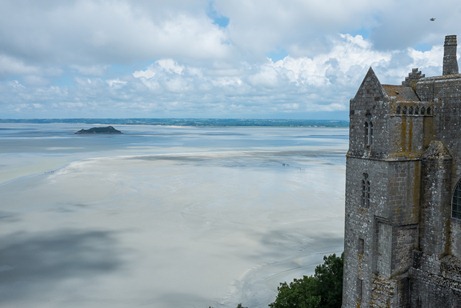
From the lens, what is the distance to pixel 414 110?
19531 mm

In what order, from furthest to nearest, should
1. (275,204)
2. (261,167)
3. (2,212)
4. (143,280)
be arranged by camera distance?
1. (261,167)
2. (275,204)
3. (2,212)
4. (143,280)

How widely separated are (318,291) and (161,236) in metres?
20.8

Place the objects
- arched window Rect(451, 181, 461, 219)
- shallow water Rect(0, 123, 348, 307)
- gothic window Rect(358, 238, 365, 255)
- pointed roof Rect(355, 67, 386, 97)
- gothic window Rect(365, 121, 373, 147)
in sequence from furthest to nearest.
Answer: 1. shallow water Rect(0, 123, 348, 307)
2. gothic window Rect(358, 238, 365, 255)
3. gothic window Rect(365, 121, 373, 147)
4. pointed roof Rect(355, 67, 386, 97)
5. arched window Rect(451, 181, 461, 219)

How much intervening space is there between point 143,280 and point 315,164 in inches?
2566

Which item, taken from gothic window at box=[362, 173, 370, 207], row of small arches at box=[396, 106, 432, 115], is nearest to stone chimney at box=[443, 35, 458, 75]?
row of small arches at box=[396, 106, 432, 115]

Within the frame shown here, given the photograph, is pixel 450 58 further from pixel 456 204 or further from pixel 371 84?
pixel 456 204

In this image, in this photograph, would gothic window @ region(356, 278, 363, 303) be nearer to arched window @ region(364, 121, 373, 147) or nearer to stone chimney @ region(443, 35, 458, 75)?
arched window @ region(364, 121, 373, 147)

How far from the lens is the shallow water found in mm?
31273

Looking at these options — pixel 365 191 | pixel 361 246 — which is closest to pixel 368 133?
pixel 365 191

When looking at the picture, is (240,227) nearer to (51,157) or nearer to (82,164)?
(82,164)

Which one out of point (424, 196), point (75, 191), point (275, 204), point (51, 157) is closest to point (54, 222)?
point (75, 191)

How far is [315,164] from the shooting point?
306 ft

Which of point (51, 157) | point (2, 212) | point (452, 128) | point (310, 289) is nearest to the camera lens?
point (452, 128)

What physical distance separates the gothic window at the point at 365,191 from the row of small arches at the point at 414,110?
3.11 metres
